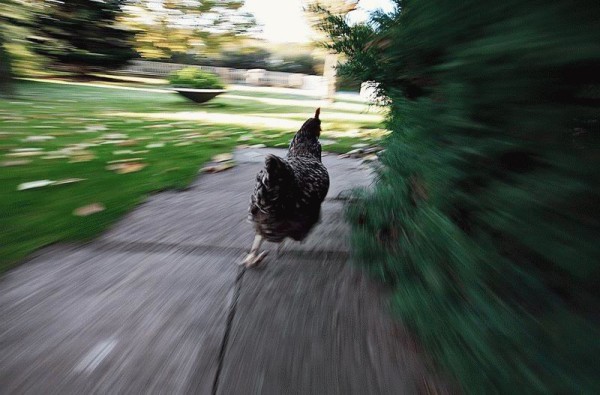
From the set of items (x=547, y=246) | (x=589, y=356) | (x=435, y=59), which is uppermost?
(x=435, y=59)

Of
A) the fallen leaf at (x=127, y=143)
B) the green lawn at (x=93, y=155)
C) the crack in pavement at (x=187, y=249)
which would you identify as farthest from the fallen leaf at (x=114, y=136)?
the crack in pavement at (x=187, y=249)

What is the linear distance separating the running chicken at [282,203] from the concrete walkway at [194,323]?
6.9 inches

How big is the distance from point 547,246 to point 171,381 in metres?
1.29

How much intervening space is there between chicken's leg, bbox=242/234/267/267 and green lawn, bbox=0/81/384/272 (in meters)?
1.09

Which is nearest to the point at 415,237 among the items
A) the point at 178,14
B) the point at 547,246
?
the point at 547,246

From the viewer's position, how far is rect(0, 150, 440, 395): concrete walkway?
1268mm

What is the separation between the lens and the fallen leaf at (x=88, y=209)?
2.50 m

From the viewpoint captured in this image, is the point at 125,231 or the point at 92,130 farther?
the point at 92,130

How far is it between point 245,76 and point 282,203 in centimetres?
→ 3065

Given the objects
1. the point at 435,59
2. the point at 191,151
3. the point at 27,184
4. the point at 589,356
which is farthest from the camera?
the point at 191,151

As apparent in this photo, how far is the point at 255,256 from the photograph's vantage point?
2191 mm

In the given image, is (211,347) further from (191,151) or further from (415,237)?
(191,151)

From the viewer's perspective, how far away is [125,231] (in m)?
2.38

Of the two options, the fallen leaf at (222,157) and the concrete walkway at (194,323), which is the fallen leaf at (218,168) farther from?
the concrete walkway at (194,323)
